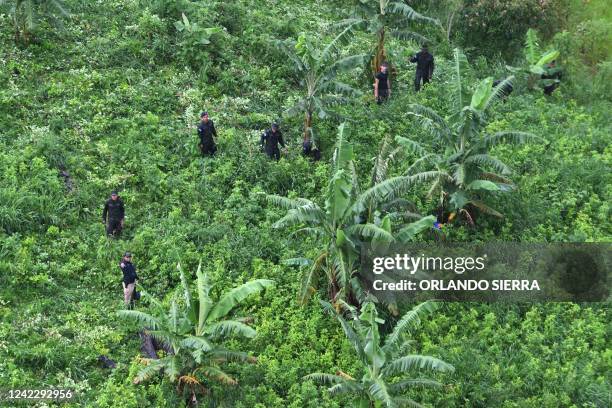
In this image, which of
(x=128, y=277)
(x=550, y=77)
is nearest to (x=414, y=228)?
(x=128, y=277)

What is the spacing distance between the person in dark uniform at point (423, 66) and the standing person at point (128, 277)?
10.6 m

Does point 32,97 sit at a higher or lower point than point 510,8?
lower

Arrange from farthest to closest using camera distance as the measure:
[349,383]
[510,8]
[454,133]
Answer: [510,8], [454,133], [349,383]

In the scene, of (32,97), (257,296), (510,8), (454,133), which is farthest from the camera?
(510,8)

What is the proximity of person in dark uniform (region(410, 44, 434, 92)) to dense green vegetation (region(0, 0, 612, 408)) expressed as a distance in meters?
0.44

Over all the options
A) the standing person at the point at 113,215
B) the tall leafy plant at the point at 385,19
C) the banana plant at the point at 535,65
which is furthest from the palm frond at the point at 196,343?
the banana plant at the point at 535,65

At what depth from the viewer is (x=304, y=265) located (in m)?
14.3

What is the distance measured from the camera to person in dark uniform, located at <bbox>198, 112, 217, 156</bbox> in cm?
1727

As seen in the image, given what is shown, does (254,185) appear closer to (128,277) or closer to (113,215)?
(113,215)

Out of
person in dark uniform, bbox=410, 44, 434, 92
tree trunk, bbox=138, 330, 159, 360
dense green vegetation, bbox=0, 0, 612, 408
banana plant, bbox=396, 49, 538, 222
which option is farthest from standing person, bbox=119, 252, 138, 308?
person in dark uniform, bbox=410, 44, 434, 92

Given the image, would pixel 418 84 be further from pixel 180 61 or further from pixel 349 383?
pixel 349 383

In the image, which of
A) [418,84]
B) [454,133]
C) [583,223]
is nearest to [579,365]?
[583,223]

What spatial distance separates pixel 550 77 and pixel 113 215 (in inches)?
536

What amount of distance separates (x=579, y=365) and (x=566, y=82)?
1145 cm
